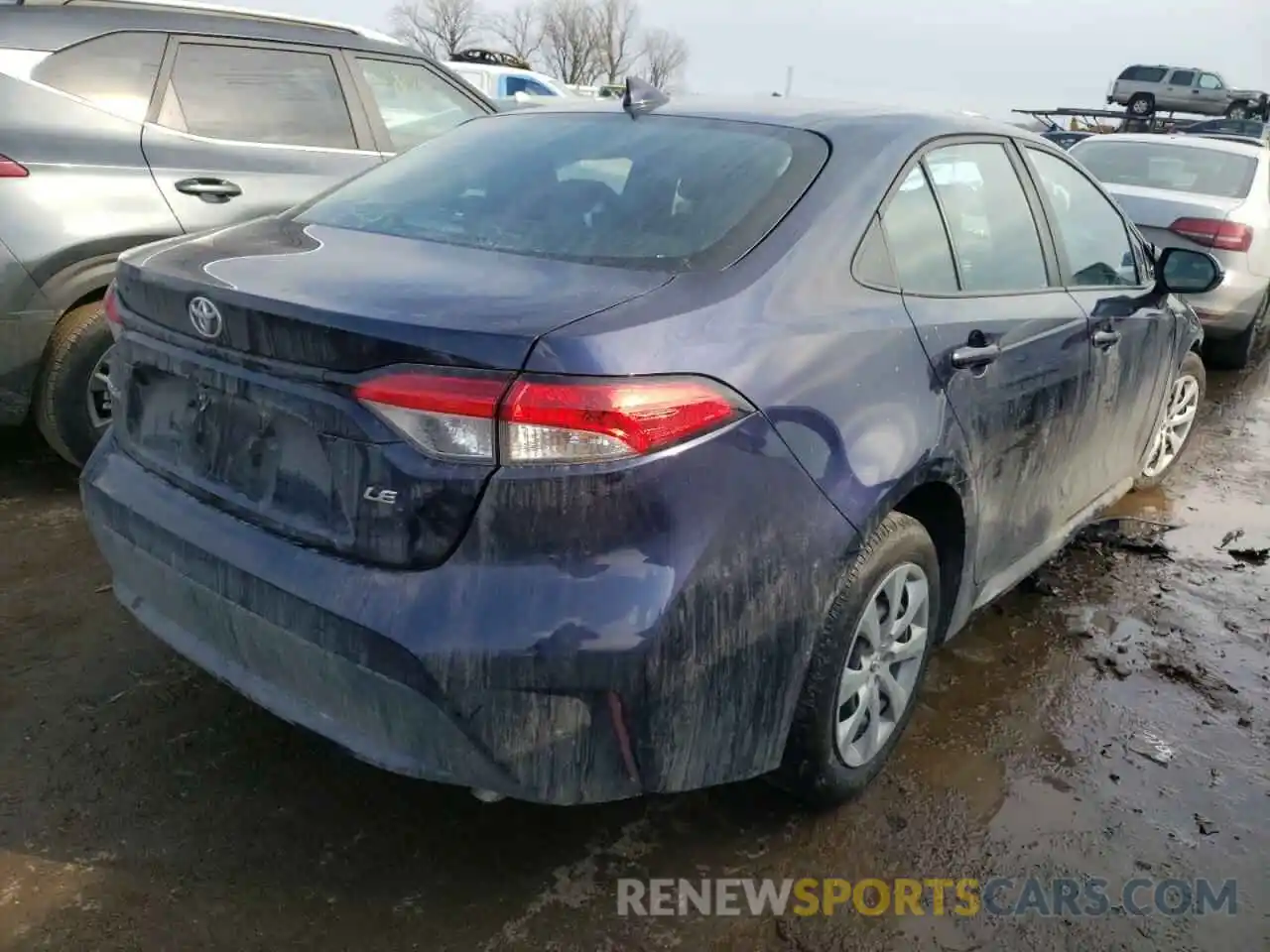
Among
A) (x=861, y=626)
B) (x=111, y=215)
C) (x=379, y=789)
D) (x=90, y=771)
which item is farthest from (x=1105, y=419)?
(x=111, y=215)

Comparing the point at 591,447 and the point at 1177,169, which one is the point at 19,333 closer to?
the point at 591,447

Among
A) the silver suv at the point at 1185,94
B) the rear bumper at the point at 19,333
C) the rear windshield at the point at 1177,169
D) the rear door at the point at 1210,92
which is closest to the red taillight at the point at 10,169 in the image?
the rear bumper at the point at 19,333

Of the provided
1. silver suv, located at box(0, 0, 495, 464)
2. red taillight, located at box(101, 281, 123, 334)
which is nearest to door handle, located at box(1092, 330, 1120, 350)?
red taillight, located at box(101, 281, 123, 334)

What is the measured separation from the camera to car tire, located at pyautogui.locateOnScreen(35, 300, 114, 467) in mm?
3859

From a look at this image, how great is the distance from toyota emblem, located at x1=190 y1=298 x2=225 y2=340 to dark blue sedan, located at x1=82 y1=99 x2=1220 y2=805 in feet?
0.05

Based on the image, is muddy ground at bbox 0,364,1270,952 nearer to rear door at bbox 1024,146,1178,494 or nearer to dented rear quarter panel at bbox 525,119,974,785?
dented rear quarter panel at bbox 525,119,974,785

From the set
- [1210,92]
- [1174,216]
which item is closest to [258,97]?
[1174,216]

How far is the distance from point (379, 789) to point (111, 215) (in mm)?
2562

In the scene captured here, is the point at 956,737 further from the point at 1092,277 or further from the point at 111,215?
the point at 111,215

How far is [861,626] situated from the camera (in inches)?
92.8

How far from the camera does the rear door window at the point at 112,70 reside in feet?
12.8

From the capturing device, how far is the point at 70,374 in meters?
3.88

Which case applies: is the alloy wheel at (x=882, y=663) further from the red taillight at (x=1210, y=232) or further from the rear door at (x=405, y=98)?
the red taillight at (x=1210, y=232)

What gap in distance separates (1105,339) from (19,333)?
145 inches
